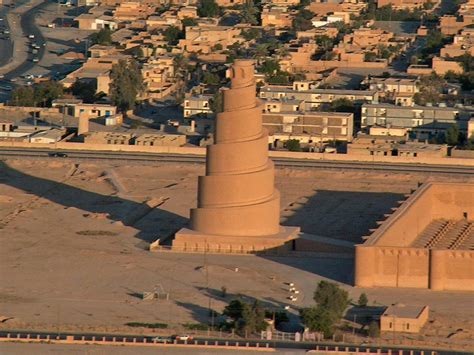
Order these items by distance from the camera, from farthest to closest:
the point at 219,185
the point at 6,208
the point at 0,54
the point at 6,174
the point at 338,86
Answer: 1. the point at 0,54
2. the point at 338,86
3. the point at 6,174
4. the point at 6,208
5. the point at 219,185

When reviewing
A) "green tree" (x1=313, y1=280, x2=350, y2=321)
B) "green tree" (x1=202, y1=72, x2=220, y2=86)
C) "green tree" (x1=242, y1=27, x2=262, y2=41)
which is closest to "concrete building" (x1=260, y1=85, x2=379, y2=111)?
"green tree" (x1=202, y1=72, x2=220, y2=86)

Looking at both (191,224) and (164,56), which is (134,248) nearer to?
(191,224)

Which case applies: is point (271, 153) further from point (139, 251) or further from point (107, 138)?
point (139, 251)

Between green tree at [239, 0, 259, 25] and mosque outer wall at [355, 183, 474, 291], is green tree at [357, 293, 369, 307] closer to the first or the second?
mosque outer wall at [355, 183, 474, 291]

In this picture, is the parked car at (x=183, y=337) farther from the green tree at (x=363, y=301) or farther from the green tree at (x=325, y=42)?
the green tree at (x=325, y=42)

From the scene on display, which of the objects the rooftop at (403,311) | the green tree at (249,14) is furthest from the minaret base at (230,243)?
the green tree at (249,14)

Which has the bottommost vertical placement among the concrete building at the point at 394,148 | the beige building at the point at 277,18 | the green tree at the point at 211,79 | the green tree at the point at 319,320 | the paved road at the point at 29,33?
the paved road at the point at 29,33

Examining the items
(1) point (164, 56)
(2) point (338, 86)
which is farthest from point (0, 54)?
(2) point (338, 86)
